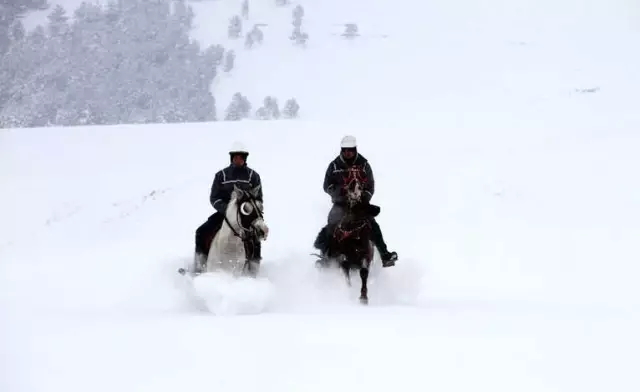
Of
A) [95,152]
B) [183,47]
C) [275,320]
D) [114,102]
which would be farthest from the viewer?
[183,47]

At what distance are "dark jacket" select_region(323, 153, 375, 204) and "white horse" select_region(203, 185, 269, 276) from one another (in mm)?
1585

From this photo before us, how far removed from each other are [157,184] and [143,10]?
2509 inches

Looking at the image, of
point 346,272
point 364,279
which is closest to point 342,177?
point 346,272

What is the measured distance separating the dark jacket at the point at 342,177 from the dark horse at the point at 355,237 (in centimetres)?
18

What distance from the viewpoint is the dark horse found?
10.8 metres

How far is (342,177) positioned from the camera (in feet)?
36.5

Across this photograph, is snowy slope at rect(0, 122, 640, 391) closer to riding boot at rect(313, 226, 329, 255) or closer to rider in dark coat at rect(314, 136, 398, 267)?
riding boot at rect(313, 226, 329, 255)

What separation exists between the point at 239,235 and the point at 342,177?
6.88ft

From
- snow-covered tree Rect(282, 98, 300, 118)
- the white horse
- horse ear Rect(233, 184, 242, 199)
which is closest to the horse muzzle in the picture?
the white horse

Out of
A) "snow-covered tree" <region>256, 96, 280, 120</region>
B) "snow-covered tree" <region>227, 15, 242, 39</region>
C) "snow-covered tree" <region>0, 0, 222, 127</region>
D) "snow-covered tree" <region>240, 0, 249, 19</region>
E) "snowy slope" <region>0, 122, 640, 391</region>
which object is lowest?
"snowy slope" <region>0, 122, 640, 391</region>

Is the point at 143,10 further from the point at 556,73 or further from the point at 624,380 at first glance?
the point at 624,380

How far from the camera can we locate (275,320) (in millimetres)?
8195

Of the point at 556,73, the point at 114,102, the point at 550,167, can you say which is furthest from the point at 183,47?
the point at 550,167

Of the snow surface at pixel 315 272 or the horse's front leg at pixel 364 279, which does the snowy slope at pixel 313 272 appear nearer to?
the snow surface at pixel 315 272
